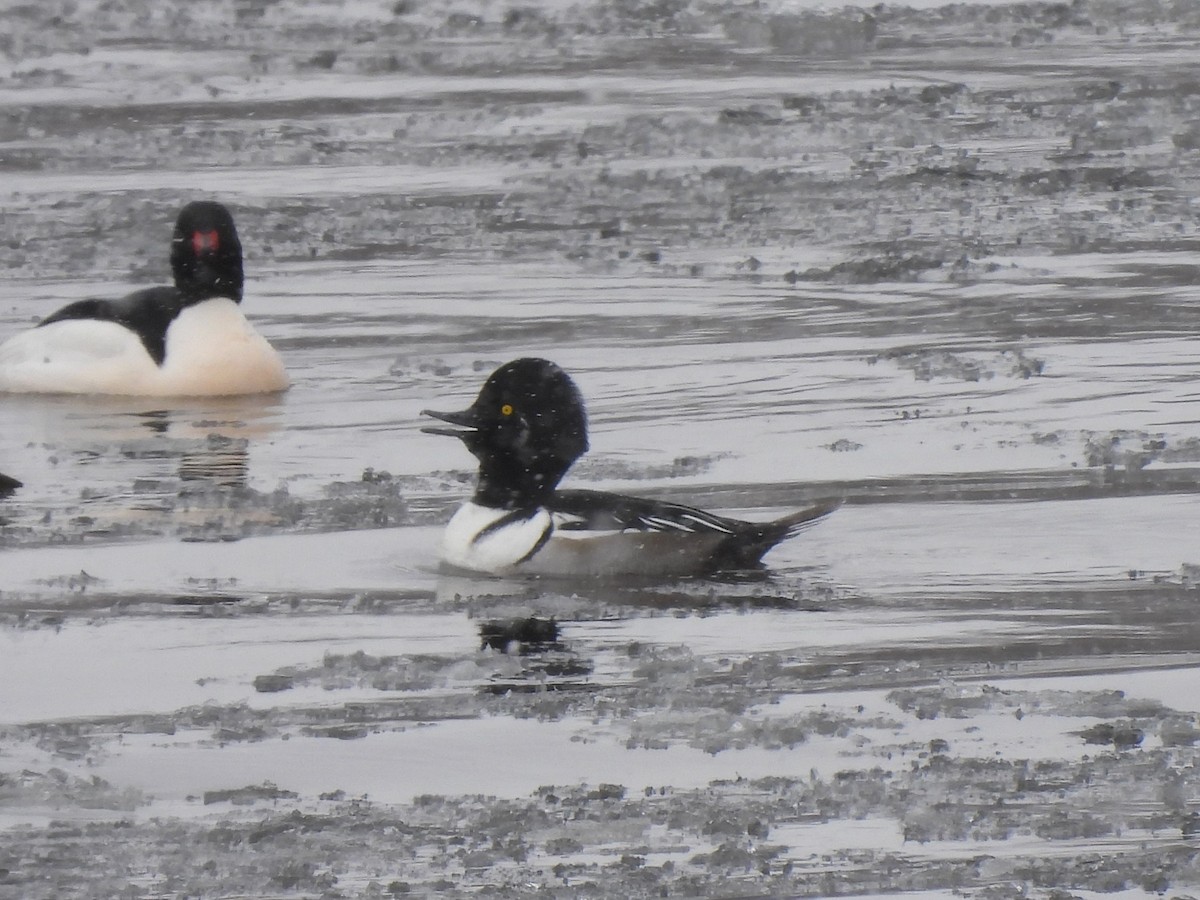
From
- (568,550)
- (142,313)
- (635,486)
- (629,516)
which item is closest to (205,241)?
(142,313)

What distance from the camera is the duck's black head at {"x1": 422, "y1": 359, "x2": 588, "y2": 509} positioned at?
9.38m

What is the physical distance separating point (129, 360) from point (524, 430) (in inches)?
159

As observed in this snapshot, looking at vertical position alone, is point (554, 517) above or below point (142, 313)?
below

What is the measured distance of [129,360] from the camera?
12.9 metres

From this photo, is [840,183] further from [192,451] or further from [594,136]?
[192,451]

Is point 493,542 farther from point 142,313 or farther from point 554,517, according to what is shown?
point 142,313

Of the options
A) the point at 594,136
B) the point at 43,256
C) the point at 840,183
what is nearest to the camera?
the point at 43,256

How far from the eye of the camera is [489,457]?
30.9 feet

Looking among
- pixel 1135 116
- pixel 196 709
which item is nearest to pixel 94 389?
pixel 196 709

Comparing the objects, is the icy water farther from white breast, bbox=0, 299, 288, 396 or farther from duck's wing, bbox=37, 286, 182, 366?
duck's wing, bbox=37, 286, 182, 366

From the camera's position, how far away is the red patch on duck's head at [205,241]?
13.0 metres

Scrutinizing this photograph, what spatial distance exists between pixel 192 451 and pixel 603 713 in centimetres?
450

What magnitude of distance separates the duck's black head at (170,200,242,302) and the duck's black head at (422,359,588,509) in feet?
12.8

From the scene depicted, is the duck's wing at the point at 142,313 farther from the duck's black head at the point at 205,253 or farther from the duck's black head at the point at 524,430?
the duck's black head at the point at 524,430
